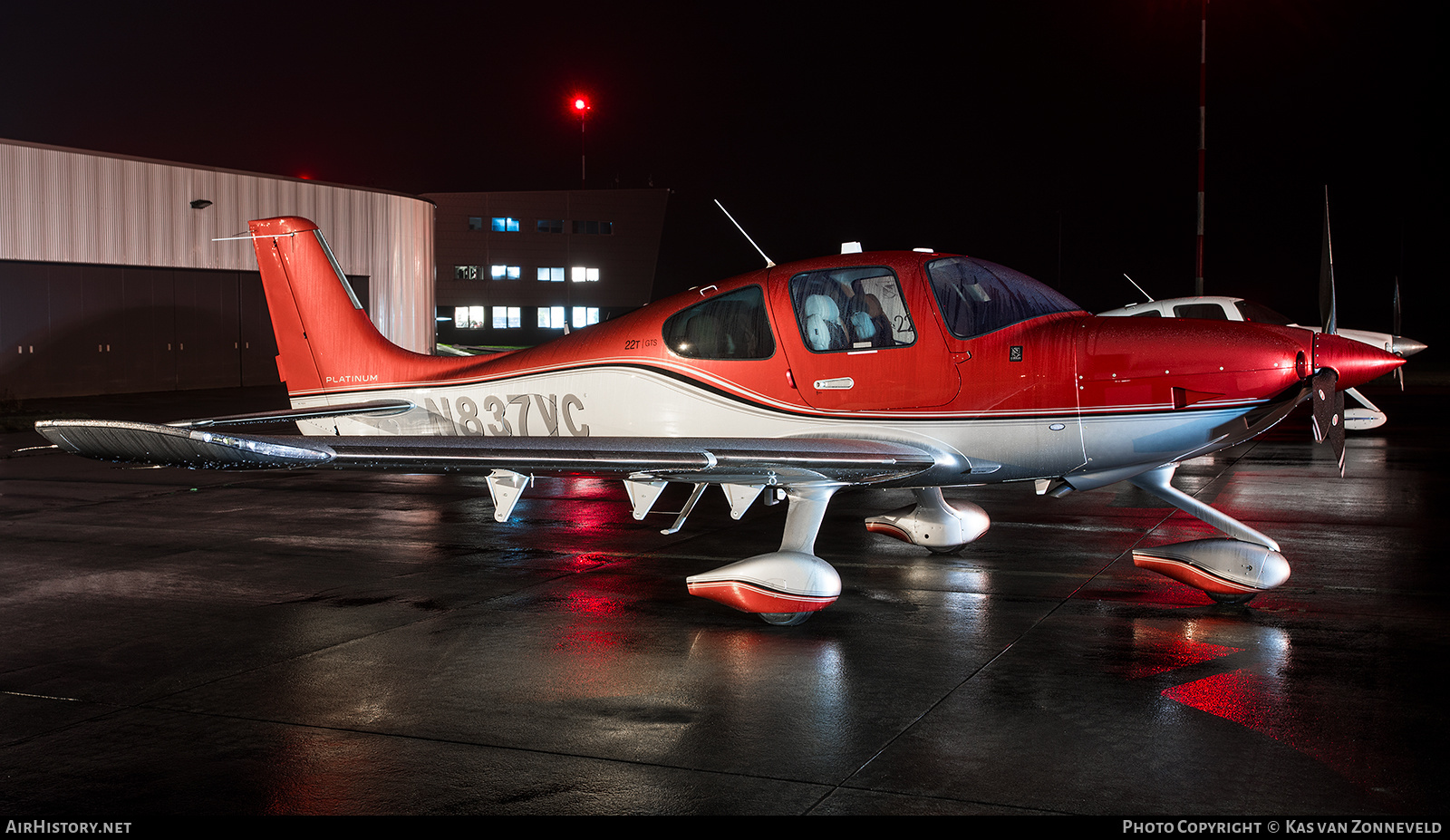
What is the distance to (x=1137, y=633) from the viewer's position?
6.56m

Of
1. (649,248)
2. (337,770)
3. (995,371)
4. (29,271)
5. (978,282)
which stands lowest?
(337,770)

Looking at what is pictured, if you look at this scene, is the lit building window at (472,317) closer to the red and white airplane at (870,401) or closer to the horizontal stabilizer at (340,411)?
the horizontal stabilizer at (340,411)

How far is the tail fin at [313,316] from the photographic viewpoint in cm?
931

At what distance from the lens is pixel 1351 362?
21.9 ft

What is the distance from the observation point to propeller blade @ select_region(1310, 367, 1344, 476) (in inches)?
256

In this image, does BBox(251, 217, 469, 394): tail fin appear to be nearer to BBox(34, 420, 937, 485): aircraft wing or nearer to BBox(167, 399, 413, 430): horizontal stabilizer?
BBox(167, 399, 413, 430): horizontal stabilizer

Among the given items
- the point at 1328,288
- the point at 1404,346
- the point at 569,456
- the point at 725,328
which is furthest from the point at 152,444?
the point at 1404,346

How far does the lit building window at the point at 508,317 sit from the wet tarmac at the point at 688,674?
53.9 meters

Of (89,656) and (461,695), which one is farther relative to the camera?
(89,656)

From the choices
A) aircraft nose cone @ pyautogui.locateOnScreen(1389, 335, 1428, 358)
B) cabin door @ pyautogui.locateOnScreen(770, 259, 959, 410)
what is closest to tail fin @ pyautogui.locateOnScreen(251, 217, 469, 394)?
cabin door @ pyautogui.locateOnScreen(770, 259, 959, 410)

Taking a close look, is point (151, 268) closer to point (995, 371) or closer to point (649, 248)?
point (995, 371)

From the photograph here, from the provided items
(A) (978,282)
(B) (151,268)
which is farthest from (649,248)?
(A) (978,282)

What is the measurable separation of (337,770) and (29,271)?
25554 mm

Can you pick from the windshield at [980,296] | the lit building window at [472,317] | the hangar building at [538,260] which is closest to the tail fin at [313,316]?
the windshield at [980,296]
